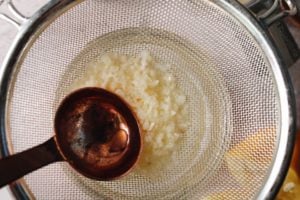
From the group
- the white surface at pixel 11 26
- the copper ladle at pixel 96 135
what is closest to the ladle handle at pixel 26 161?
the copper ladle at pixel 96 135

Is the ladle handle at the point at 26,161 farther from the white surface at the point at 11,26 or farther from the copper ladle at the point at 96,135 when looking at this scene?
the white surface at the point at 11,26

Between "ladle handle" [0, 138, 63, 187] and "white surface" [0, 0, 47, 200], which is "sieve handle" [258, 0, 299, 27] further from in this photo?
"white surface" [0, 0, 47, 200]

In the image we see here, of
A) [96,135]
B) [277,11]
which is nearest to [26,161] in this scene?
[96,135]

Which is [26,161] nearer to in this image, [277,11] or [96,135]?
[96,135]

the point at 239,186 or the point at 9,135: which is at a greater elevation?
the point at 9,135

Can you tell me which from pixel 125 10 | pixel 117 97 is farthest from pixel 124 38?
pixel 117 97

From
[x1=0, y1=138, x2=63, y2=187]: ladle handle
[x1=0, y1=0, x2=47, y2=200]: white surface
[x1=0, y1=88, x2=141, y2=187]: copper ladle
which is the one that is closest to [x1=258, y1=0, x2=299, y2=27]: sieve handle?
[x1=0, y1=88, x2=141, y2=187]: copper ladle

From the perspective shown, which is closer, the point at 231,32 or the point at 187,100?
the point at 231,32

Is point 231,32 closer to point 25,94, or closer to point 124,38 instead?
point 124,38

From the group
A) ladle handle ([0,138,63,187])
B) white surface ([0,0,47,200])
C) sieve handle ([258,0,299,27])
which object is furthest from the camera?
white surface ([0,0,47,200])
